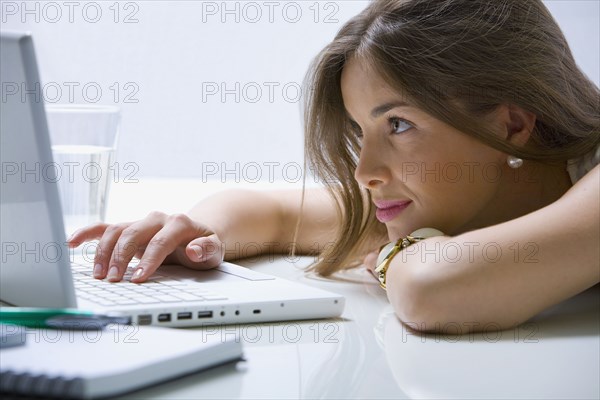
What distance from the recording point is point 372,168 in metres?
1.00

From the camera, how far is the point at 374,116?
102 cm

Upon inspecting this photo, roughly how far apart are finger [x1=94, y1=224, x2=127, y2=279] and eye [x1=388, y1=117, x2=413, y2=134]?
1.15 ft

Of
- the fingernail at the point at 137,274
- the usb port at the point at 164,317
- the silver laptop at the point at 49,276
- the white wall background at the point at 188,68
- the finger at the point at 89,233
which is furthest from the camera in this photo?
the white wall background at the point at 188,68

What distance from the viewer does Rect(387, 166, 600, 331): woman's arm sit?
763mm

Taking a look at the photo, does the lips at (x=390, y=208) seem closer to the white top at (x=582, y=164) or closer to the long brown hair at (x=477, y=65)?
the long brown hair at (x=477, y=65)

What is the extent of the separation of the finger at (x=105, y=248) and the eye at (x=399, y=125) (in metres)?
0.35

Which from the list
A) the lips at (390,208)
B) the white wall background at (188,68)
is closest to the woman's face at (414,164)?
the lips at (390,208)

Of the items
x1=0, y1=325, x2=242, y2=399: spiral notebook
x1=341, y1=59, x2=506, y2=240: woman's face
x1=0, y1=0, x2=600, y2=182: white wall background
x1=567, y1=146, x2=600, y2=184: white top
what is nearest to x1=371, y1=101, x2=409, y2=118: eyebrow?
x1=341, y1=59, x2=506, y2=240: woman's face

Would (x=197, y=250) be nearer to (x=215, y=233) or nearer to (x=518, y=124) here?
(x=215, y=233)

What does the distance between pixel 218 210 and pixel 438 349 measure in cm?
58

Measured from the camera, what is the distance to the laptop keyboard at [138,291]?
73 centimetres

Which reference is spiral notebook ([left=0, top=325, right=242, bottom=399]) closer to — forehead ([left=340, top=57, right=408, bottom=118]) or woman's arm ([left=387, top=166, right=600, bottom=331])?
woman's arm ([left=387, top=166, right=600, bottom=331])

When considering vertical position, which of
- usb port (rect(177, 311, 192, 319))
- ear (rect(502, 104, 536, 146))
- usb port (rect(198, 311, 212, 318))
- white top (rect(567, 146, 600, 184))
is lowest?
usb port (rect(198, 311, 212, 318))

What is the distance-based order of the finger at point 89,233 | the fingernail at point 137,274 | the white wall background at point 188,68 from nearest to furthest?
the fingernail at point 137,274
the finger at point 89,233
the white wall background at point 188,68
